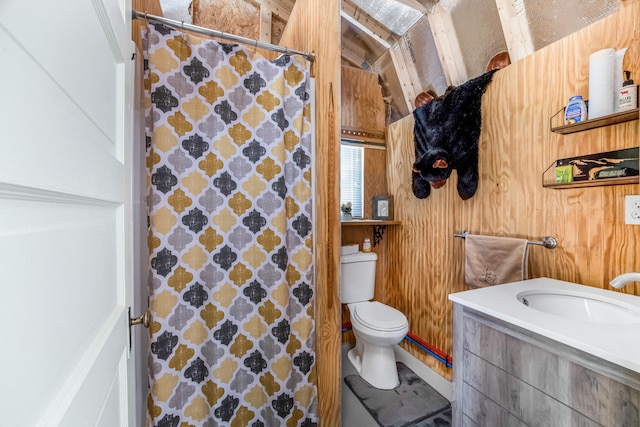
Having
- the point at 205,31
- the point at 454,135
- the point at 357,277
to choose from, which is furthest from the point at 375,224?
the point at 205,31

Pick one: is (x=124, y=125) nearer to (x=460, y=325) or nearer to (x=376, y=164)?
(x=460, y=325)

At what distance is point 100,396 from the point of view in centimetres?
46

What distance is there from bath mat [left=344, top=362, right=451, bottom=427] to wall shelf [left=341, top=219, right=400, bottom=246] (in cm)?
109

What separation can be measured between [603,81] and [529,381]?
48.8 inches

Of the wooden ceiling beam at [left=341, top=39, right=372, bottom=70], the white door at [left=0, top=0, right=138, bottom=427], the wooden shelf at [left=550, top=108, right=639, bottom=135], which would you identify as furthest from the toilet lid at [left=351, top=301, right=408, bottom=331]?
the wooden ceiling beam at [left=341, top=39, right=372, bottom=70]

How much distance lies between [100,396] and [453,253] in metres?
1.93

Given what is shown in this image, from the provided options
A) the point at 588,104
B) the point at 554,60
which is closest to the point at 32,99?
the point at 588,104

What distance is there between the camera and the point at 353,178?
2473mm

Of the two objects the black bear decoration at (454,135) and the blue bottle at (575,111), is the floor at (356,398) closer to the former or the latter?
the black bear decoration at (454,135)

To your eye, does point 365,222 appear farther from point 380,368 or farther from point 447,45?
point 447,45

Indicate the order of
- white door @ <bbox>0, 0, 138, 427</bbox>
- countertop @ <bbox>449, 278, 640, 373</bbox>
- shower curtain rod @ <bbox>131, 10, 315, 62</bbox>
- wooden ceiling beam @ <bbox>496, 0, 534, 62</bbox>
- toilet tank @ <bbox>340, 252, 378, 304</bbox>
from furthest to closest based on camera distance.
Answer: toilet tank @ <bbox>340, 252, 378, 304</bbox> → wooden ceiling beam @ <bbox>496, 0, 534, 62</bbox> → shower curtain rod @ <bbox>131, 10, 315, 62</bbox> → countertop @ <bbox>449, 278, 640, 373</bbox> → white door @ <bbox>0, 0, 138, 427</bbox>

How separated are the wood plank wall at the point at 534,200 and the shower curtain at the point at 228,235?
1.04m

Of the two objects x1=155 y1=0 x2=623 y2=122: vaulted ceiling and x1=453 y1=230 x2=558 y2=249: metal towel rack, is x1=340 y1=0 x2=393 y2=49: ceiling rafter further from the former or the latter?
x1=453 y1=230 x2=558 y2=249: metal towel rack

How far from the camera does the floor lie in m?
1.65
